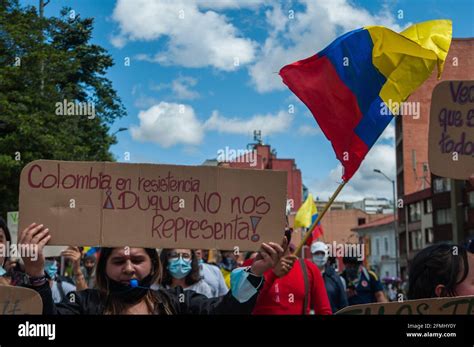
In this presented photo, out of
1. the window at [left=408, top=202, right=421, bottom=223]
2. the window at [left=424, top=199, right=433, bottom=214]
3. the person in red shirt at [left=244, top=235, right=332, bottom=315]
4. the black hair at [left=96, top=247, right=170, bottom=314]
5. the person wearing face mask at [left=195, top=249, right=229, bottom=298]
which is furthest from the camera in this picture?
the window at [left=408, top=202, right=421, bottom=223]

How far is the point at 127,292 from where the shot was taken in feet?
10.1

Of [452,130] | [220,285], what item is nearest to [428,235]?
[220,285]

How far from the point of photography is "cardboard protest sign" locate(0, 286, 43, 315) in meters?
2.57

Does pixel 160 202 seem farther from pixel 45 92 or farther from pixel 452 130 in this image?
pixel 45 92

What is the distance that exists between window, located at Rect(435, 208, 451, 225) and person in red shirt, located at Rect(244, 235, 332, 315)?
49.3 meters

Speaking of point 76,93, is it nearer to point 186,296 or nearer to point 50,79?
point 50,79

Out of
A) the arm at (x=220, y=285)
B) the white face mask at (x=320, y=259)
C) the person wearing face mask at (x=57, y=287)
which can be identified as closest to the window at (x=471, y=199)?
the white face mask at (x=320, y=259)

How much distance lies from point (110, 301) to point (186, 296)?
346mm

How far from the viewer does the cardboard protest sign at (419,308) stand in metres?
2.56

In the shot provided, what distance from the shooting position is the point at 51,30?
20.1 m

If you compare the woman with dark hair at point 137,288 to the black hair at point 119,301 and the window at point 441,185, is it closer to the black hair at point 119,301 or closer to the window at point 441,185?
the black hair at point 119,301

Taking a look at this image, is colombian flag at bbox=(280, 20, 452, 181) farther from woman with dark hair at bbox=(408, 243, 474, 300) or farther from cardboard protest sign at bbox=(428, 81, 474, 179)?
woman with dark hair at bbox=(408, 243, 474, 300)

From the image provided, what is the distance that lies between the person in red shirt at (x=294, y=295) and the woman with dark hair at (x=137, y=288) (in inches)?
54.8

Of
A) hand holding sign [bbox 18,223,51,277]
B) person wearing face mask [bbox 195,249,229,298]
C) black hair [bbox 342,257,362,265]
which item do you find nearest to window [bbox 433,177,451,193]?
black hair [bbox 342,257,362,265]
